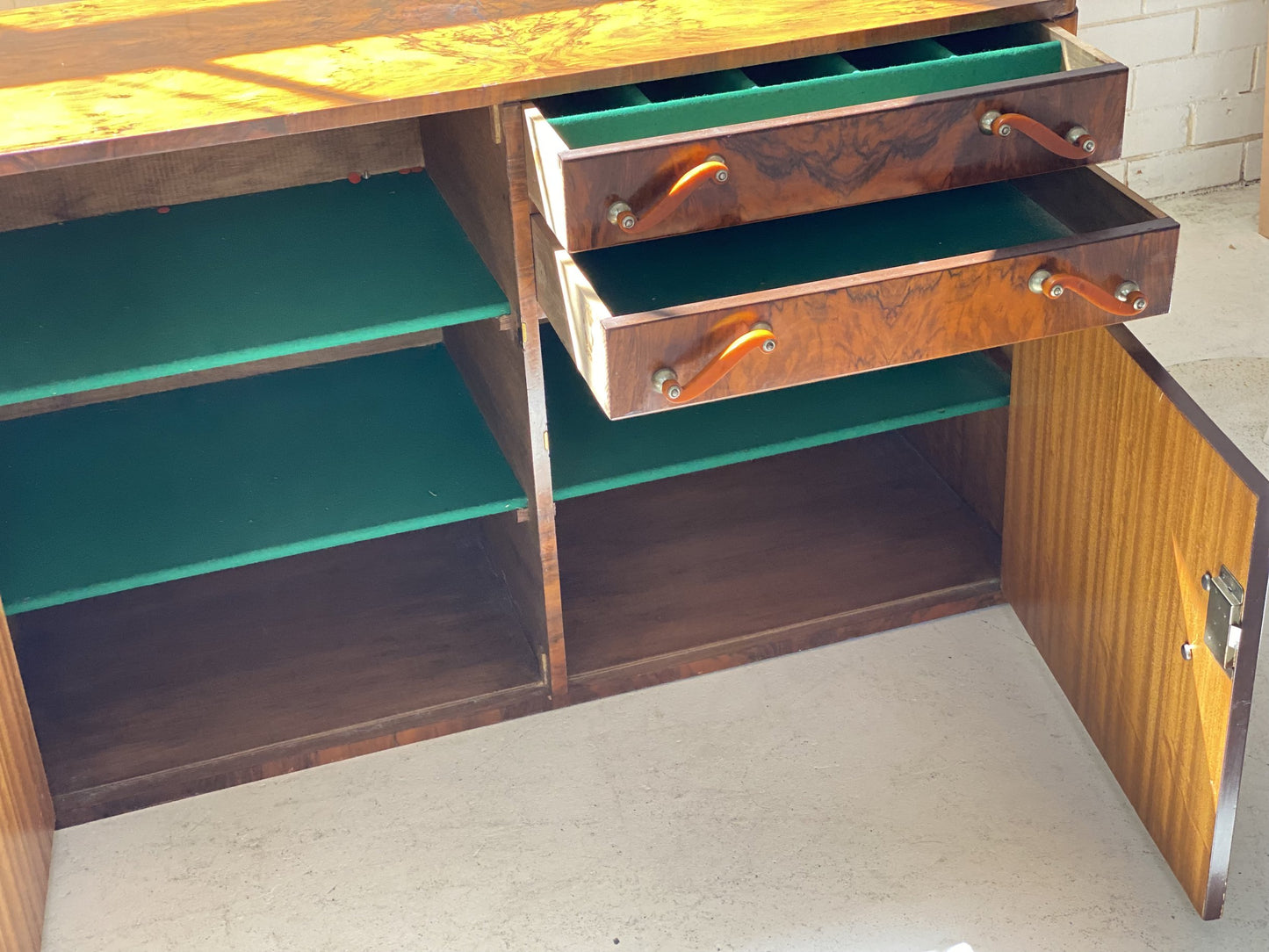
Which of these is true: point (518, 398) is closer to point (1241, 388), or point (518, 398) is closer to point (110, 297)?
point (110, 297)

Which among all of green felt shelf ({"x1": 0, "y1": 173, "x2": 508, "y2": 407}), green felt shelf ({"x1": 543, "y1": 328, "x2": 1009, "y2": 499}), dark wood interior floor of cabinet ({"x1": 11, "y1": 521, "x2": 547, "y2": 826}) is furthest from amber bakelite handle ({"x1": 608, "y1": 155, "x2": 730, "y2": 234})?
dark wood interior floor of cabinet ({"x1": 11, "y1": 521, "x2": 547, "y2": 826})

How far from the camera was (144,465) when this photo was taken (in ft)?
6.56

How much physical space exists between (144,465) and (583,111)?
755 mm

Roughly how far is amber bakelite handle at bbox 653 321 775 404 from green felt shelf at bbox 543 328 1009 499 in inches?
15.7

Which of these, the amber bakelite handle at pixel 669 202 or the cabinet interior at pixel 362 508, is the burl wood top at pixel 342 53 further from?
the cabinet interior at pixel 362 508

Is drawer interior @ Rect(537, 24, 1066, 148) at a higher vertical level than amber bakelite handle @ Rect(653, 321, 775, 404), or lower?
higher

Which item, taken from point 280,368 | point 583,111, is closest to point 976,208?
point 583,111

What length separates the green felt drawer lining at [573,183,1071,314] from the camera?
1.81 m

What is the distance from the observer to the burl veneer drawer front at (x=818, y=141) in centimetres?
151

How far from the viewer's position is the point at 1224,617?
1.47m

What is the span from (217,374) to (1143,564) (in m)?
1.30

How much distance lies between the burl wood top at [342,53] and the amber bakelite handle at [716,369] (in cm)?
32

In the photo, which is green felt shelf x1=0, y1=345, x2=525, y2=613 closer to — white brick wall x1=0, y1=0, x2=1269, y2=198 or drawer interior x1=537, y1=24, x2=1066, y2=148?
drawer interior x1=537, y1=24, x2=1066, y2=148

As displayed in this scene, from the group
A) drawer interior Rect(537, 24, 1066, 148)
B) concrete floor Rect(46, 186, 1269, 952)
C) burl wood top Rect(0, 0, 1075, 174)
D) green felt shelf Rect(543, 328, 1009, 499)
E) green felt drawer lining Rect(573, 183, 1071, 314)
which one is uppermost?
burl wood top Rect(0, 0, 1075, 174)
